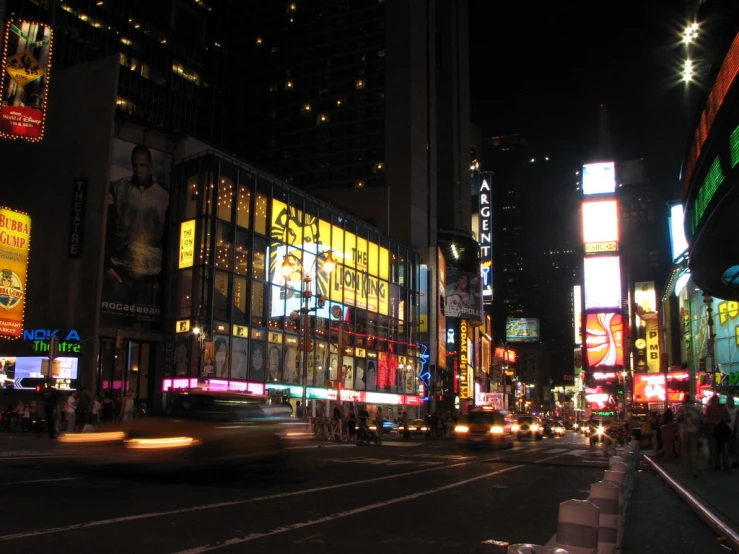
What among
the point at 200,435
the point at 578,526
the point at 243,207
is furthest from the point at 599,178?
the point at 578,526

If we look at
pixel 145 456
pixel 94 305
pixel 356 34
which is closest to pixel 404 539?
pixel 145 456

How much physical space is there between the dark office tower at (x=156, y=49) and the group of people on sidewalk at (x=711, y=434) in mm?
72901

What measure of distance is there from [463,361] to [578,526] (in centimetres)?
8687

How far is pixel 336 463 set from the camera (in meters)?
18.5

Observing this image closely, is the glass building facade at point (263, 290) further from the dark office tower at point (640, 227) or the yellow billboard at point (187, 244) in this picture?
the dark office tower at point (640, 227)

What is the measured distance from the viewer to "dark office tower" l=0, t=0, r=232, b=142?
8244 cm

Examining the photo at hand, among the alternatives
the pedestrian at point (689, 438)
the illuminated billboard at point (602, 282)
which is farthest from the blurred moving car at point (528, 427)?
the illuminated billboard at point (602, 282)

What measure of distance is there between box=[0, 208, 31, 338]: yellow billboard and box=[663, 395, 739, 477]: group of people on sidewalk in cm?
2891

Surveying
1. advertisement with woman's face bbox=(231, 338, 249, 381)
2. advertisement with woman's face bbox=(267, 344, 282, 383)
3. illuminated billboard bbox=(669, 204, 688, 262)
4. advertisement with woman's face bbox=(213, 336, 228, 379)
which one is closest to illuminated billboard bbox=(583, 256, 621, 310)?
illuminated billboard bbox=(669, 204, 688, 262)

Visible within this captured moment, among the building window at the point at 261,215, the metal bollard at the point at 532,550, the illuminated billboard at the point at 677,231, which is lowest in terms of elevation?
Result: the metal bollard at the point at 532,550

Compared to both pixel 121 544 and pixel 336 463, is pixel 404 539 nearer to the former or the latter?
pixel 121 544

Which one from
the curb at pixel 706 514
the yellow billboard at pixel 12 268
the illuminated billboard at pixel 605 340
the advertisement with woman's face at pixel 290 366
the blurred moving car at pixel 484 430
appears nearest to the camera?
the curb at pixel 706 514

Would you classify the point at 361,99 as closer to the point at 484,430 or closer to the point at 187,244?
the point at 187,244

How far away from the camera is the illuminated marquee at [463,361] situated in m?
89.4
